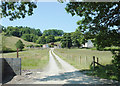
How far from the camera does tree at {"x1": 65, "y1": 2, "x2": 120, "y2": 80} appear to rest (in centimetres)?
752

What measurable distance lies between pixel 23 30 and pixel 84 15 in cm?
1094

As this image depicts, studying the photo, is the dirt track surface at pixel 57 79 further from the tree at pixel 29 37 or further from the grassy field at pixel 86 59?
the tree at pixel 29 37

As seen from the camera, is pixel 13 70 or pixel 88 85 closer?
pixel 88 85

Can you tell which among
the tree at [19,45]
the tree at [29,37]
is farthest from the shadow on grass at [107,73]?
the tree at [29,37]

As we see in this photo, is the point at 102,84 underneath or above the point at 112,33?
underneath

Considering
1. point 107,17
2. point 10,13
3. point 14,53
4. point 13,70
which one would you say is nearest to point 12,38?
point 14,53

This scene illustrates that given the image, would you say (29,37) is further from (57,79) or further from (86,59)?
(57,79)

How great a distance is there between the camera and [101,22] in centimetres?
825

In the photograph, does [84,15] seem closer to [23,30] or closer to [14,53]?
[14,53]

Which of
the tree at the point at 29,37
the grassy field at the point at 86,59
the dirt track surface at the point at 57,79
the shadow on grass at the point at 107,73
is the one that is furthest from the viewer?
the tree at the point at 29,37

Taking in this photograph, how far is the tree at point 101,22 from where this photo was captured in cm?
752

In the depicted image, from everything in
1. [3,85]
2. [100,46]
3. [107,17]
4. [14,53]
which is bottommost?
[3,85]

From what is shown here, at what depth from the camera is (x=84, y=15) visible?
8.49 meters

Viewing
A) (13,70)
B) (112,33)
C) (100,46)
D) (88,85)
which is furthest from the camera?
(13,70)
